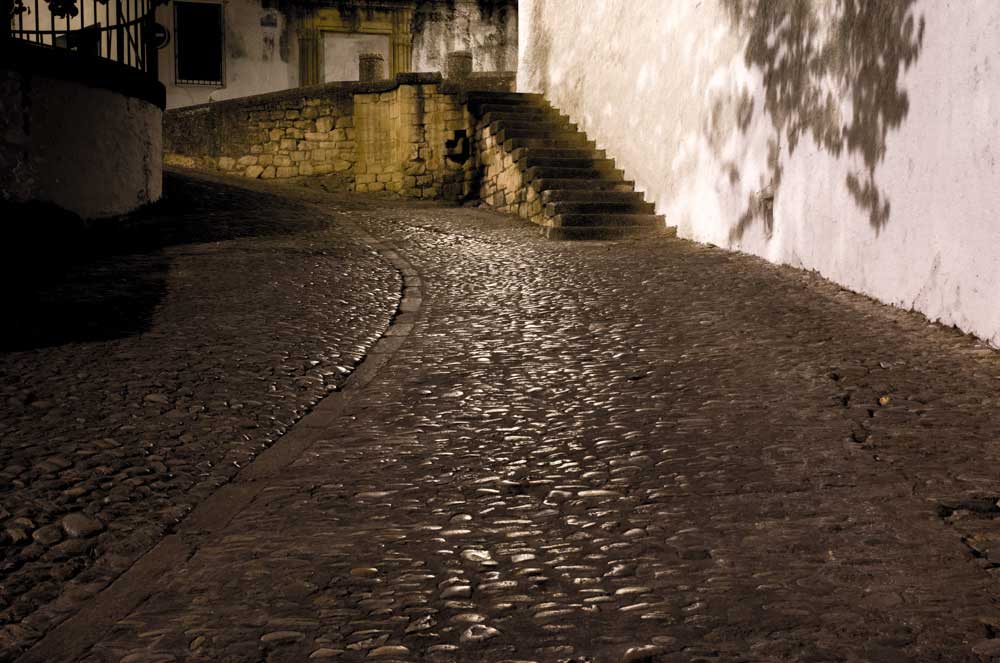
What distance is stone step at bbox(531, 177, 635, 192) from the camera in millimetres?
12531

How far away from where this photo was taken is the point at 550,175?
12938 mm

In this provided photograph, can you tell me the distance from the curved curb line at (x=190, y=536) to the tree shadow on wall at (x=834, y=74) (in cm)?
366

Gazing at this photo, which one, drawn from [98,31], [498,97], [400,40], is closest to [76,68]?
[98,31]

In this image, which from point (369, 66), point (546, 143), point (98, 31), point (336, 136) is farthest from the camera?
point (369, 66)

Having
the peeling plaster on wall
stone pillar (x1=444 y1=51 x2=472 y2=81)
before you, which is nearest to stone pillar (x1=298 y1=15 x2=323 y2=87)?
the peeling plaster on wall

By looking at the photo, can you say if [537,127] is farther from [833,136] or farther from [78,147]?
[833,136]

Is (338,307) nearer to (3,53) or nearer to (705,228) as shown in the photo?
(3,53)

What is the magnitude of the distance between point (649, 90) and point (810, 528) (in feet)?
31.0

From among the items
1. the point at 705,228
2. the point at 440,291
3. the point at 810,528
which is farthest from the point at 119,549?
the point at 705,228

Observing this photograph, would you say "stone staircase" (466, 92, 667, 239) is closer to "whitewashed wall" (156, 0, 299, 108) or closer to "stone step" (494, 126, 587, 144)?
"stone step" (494, 126, 587, 144)

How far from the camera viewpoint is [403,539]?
10.6 ft

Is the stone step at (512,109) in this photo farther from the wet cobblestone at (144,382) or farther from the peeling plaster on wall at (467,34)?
the peeling plaster on wall at (467,34)

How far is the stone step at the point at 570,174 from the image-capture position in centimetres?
1290

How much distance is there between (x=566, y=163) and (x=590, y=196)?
133cm
